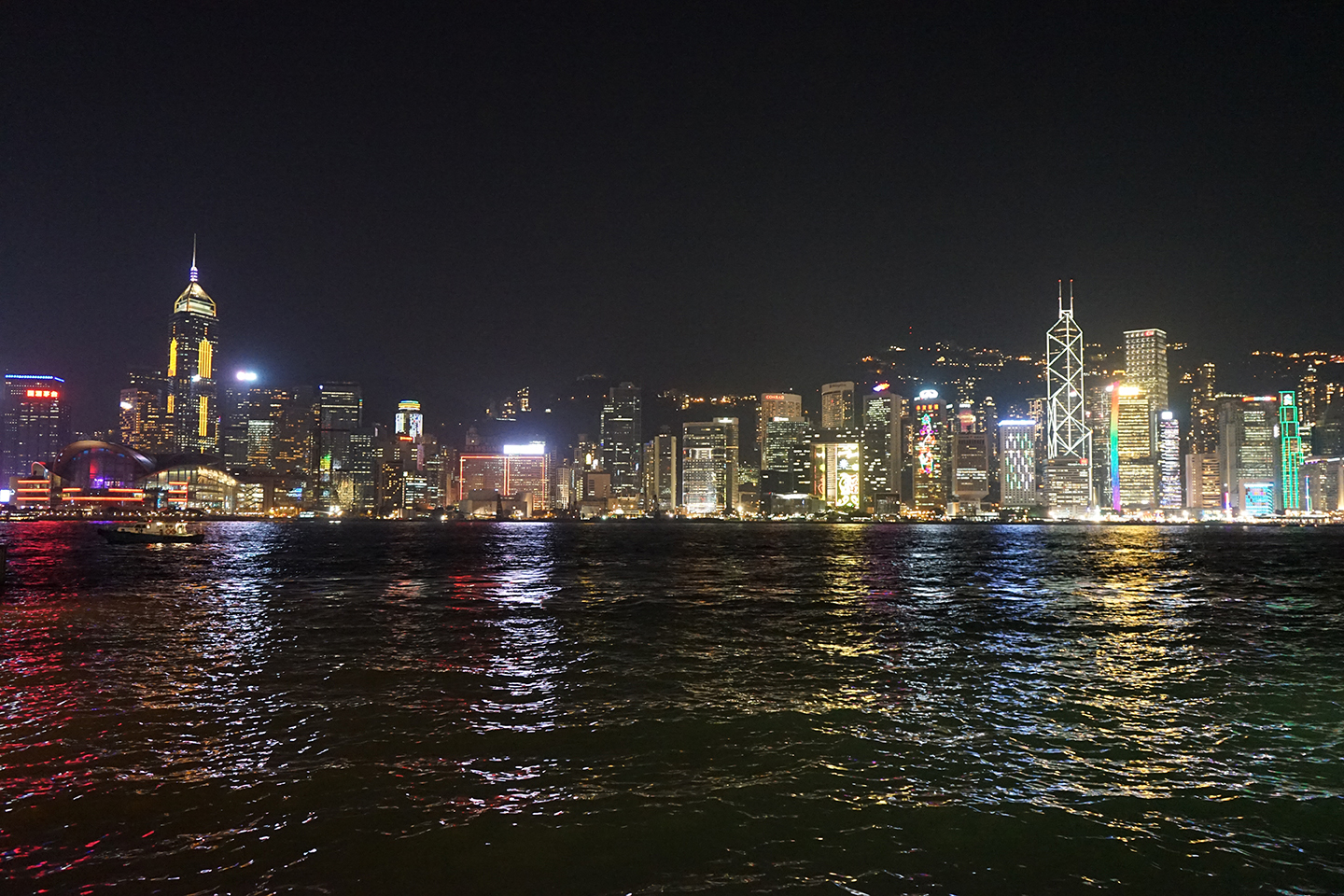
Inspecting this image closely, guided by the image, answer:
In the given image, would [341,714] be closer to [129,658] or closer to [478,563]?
[129,658]

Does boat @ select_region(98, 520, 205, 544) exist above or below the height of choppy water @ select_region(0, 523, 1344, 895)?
below

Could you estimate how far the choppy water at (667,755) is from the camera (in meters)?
8.36

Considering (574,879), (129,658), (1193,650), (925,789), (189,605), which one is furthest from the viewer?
(189,605)

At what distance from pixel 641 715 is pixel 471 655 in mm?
8122

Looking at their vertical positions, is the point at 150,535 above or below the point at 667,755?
below

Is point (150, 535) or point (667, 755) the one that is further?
point (150, 535)

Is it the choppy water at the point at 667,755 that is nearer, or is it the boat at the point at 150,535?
the choppy water at the point at 667,755

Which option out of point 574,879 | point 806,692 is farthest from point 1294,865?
point 806,692

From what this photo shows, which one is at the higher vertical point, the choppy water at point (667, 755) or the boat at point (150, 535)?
the choppy water at point (667, 755)

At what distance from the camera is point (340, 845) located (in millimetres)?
8781

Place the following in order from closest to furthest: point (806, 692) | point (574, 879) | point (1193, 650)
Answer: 1. point (574, 879)
2. point (806, 692)
3. point (1193, 650)

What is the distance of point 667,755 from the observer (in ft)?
39.9

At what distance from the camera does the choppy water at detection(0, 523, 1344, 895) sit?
8.36 metres

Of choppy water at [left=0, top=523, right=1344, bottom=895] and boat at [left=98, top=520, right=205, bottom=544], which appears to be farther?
boat at [left=98, top=520, right=205, bottom=544]
